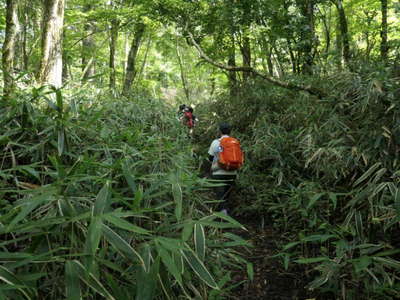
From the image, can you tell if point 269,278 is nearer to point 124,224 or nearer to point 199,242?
point 199,242

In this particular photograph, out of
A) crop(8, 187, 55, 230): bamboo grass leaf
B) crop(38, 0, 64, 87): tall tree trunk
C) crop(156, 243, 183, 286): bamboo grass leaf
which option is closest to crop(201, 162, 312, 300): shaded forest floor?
crop(156, 243, 183, 286): bamboo grass leaf

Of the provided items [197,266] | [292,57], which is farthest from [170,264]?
[292,57]

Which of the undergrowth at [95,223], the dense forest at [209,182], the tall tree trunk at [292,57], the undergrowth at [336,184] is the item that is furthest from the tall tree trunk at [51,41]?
the tall tree trunk at [292,57]

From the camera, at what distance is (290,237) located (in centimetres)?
375

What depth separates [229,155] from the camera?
4445 millimetres

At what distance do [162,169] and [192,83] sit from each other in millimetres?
20222

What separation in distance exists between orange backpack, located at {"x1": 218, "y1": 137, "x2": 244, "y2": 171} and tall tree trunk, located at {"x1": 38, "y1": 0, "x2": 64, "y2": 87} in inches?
121

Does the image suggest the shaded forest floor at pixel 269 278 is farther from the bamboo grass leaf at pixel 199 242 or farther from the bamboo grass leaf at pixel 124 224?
the bamboo grass leaf at pixel 124 224

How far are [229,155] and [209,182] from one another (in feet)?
3.64

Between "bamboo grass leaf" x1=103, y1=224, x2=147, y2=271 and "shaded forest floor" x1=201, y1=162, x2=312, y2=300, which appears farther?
"shaded forest floor" x1=201, y1=162, x2=312, y2=300

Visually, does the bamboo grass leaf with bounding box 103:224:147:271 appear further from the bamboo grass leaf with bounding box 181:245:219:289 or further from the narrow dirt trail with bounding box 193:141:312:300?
the narrow dirt trail with bounding box 193:141:312:300

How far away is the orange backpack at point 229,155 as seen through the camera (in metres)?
4.44

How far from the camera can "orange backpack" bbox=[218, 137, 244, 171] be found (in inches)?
175

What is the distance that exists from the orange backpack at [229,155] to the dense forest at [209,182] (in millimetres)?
481
